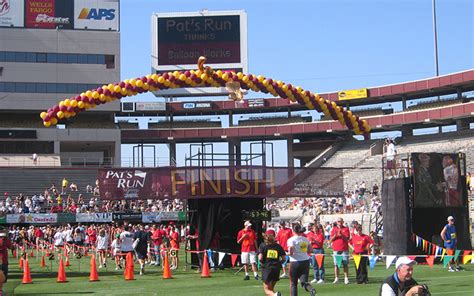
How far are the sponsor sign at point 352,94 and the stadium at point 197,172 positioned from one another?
0.10m

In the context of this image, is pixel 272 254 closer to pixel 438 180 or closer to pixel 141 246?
pixel 141 246

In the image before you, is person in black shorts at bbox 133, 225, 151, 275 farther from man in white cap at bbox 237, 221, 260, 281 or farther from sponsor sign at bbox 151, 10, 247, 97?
sponsor sign at bbox 151, 10, 247, 97

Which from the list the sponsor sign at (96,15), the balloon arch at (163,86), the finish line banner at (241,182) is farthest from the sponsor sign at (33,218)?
the sponsor sign at (96,15)

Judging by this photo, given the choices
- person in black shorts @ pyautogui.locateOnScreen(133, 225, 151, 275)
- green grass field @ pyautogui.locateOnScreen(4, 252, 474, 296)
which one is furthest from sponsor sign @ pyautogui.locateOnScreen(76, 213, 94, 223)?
green grass field @ pyautogui.locateOnScreen(4, 252, 474, 296)

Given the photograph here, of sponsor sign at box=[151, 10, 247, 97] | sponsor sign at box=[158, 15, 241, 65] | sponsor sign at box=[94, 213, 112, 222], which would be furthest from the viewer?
sponsor sign at box=[158, 15, 241, 65]

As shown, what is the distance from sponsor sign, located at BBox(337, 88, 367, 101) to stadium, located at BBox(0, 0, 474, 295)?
0.34 feet

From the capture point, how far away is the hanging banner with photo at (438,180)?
26500 mm

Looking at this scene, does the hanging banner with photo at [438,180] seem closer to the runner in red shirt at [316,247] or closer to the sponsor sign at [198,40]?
the runner in red shirt at [316,247]

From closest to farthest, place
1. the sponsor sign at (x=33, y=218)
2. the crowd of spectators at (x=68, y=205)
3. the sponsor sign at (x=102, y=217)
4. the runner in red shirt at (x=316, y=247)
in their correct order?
1. the runner in red shirt at (x=316, y=247)
2. the sponsor sign at (x=33, y=218)
3. the sponsor sign at (x=102, y=217)
4. the crowd of spectators at (x=68, y=205)

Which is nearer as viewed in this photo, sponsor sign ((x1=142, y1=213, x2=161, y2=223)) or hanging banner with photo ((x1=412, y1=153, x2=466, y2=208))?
hanging banner with photo ((x1=412, y1=153, x2=466, y2=208))

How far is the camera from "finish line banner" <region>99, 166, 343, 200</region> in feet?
83.5

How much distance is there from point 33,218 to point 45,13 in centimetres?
2841

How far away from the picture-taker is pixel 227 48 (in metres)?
75.0

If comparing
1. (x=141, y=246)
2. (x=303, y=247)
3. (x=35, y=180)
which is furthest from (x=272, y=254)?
(x=35, y=180)
